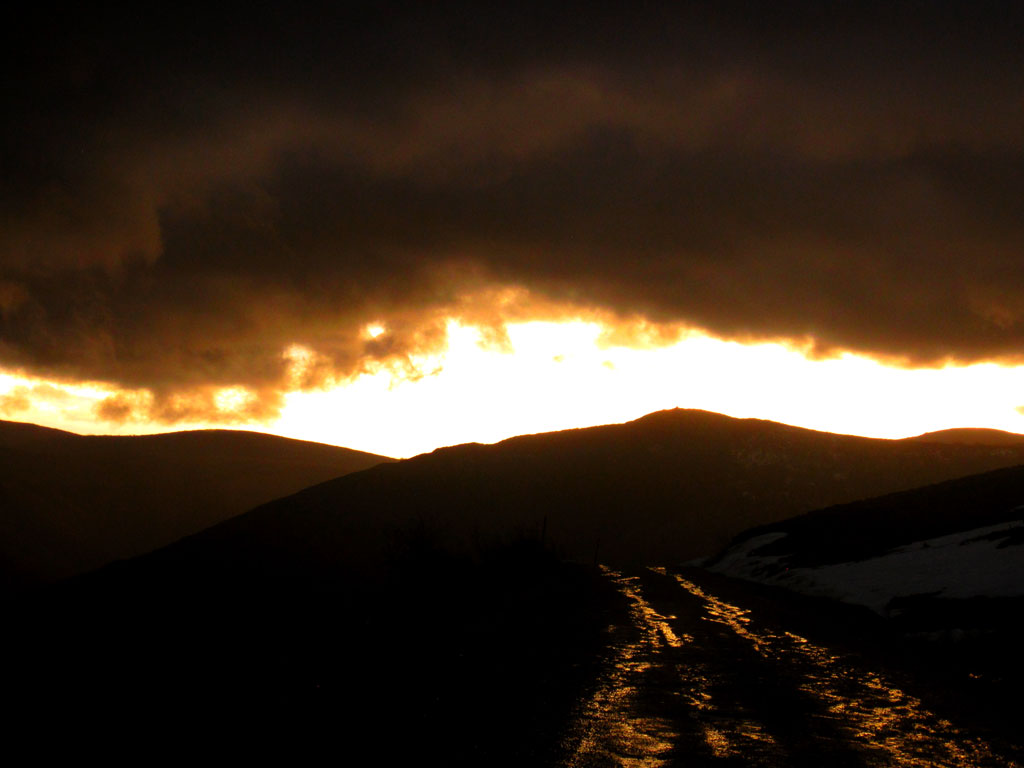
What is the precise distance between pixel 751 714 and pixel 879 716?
171 cm

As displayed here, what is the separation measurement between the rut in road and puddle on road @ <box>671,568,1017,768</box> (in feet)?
0.06

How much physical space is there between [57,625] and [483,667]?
229 ft

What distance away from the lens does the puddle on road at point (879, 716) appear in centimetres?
859

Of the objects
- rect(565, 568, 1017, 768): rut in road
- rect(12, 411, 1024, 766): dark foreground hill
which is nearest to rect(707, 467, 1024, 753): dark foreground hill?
rect(565, 568, 1017, 768): rut in road

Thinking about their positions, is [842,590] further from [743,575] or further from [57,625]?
[57,625]

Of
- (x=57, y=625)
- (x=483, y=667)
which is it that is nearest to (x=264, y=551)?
(x=57, y=625)

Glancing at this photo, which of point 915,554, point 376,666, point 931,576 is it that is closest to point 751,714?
point 376,666

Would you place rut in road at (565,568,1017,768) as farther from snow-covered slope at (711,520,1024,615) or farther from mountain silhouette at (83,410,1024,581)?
mountain silhouette at (83,410,1024,581)

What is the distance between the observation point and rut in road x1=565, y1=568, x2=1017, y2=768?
8.37m

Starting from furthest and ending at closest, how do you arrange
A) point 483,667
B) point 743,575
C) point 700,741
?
point 743,575
point 483,667
point 700,741

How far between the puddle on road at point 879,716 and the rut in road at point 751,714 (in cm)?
2

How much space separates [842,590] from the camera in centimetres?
3023

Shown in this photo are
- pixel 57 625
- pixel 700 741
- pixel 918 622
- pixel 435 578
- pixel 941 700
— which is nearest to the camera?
pixel 700 741

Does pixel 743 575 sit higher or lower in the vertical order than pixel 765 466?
lower
